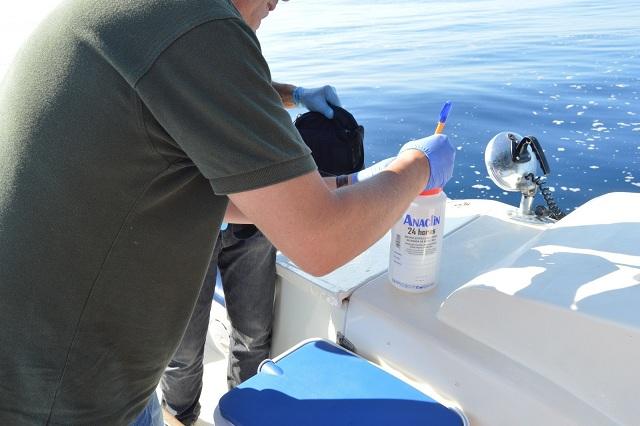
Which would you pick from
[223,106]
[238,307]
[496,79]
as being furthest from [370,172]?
[496,79]

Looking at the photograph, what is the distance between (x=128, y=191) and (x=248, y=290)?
913 mm

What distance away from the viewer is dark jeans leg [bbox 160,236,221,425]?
1479mm

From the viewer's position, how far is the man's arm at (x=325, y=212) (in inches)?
24.1

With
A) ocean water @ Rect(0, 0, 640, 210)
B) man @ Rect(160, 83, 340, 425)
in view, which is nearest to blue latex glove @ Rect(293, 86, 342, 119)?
man @ Rect(160, 83, 340, 425)

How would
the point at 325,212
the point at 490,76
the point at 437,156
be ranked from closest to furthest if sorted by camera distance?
1. the point at 325,212
2. the point at 437,156
3. the point at 490,76

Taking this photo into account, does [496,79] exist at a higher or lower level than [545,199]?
lower

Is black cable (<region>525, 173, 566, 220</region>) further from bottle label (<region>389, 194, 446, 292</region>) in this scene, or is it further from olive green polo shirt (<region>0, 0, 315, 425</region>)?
olive green polo shirt (<region>0, 0, 315, 425</region>)

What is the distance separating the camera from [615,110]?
12.7ft

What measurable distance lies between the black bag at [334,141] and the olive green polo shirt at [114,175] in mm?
752

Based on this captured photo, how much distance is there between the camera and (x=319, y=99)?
149cm

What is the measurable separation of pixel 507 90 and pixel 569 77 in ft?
2.24

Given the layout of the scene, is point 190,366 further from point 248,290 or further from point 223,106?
point 223,106

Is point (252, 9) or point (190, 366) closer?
point (252, 9)

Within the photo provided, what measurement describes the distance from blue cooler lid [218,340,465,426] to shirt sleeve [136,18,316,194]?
0.49m
